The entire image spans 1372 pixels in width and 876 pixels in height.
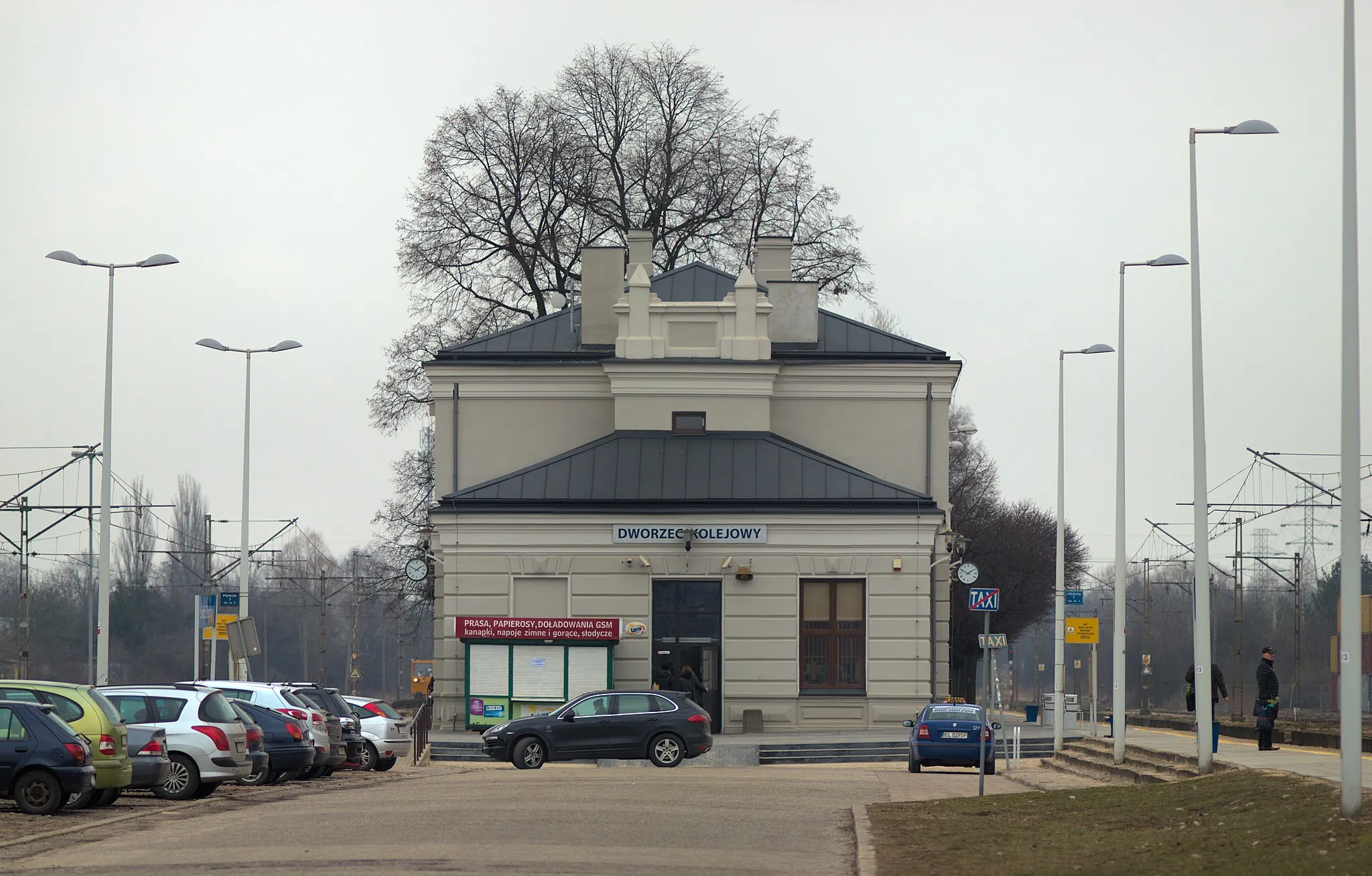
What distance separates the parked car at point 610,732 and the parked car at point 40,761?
1221 cm

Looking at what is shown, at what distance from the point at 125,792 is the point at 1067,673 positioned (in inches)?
4458

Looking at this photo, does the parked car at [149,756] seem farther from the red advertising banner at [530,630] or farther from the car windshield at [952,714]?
the red advertising banner at [530,630]

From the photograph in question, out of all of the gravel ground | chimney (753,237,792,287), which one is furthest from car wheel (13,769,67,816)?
chimney (753,237,792,287)

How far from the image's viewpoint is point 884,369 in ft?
155

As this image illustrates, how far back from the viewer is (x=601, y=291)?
4925 centimetres

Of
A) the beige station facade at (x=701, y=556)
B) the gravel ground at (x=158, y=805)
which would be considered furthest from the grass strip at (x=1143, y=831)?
the beige station facade at (x=701, y=556)

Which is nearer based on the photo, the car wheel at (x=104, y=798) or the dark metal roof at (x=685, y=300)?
the car wheel at (x=104, y=798)

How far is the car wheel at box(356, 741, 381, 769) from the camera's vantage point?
32.1 metres

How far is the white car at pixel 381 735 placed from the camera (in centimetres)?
3278

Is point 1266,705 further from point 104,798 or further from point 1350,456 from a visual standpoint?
point 104,798

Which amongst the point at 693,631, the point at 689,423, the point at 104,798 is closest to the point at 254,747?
the point at 104,798

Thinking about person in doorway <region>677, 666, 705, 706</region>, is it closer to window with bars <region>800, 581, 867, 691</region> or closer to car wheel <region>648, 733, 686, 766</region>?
window with bars <region>800, 581, 867, 691</region>

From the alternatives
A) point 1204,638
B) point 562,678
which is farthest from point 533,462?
point 1204,638

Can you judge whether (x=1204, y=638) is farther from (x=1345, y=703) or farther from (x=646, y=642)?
(x=646, y=642)
